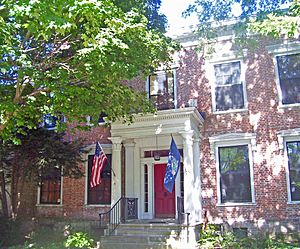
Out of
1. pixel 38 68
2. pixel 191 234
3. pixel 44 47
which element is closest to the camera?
pixel 38 68

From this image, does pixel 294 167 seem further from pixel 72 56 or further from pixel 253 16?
pixel 72 56

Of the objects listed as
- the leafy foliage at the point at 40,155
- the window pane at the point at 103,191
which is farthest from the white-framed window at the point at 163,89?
the leafy foliage at the point at 40,155

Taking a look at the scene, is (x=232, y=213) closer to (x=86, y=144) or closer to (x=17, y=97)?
(x=86, y=144)

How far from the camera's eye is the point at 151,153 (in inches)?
561

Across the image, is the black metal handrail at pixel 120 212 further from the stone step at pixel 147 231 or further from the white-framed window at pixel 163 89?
the white-framed window at pixel 163 89

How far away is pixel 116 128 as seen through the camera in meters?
13.1

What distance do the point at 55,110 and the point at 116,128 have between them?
13.9 ft

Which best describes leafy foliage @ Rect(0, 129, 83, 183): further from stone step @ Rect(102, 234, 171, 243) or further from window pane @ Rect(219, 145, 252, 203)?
window pane @ Rect(219, 145, 252, 203)

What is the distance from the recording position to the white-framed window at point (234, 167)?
41.4 feet

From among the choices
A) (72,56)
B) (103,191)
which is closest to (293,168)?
(103,191)

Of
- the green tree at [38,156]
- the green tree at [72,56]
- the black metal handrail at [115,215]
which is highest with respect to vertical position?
the green tree at [72,56]

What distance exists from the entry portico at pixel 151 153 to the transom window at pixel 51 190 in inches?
132

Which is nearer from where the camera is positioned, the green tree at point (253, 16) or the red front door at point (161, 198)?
the green tree at point (253, 16)

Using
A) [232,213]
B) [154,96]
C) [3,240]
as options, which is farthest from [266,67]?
[3,240]
